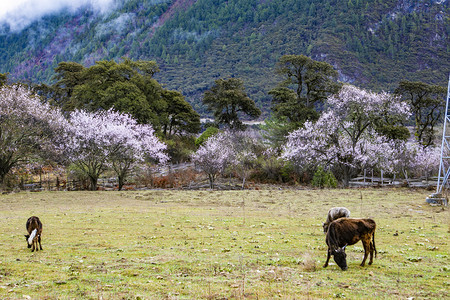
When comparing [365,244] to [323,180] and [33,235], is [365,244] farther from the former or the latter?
[323,180]

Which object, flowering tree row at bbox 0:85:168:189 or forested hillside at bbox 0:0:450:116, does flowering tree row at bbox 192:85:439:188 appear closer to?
flowering tree row at bbox 0:85:168:189

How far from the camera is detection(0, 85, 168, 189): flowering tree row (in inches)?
1212

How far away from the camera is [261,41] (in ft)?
425

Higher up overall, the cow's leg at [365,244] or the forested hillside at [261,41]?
the forested hillside at [261,41]

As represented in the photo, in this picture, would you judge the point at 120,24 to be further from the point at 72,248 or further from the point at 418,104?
the point at 72,248

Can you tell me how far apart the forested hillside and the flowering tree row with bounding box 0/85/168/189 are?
57047 millimetres

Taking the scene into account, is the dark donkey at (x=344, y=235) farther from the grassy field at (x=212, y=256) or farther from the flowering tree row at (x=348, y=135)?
the flowering tree row at (x=348, y=135)

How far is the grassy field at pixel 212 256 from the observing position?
690 cm

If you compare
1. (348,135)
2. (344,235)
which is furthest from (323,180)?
(344,235)

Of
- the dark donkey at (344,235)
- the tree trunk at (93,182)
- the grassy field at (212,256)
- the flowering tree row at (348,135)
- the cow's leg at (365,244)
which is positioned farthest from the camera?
the flowering tree row at (348,135)

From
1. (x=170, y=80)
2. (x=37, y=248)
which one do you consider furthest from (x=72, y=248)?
(x=170, y=80)

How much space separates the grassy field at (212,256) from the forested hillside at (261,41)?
253 ft

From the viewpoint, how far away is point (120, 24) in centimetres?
17012

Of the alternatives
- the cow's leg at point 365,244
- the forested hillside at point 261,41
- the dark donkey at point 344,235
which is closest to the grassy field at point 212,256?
the cow's leg at point 365,244
